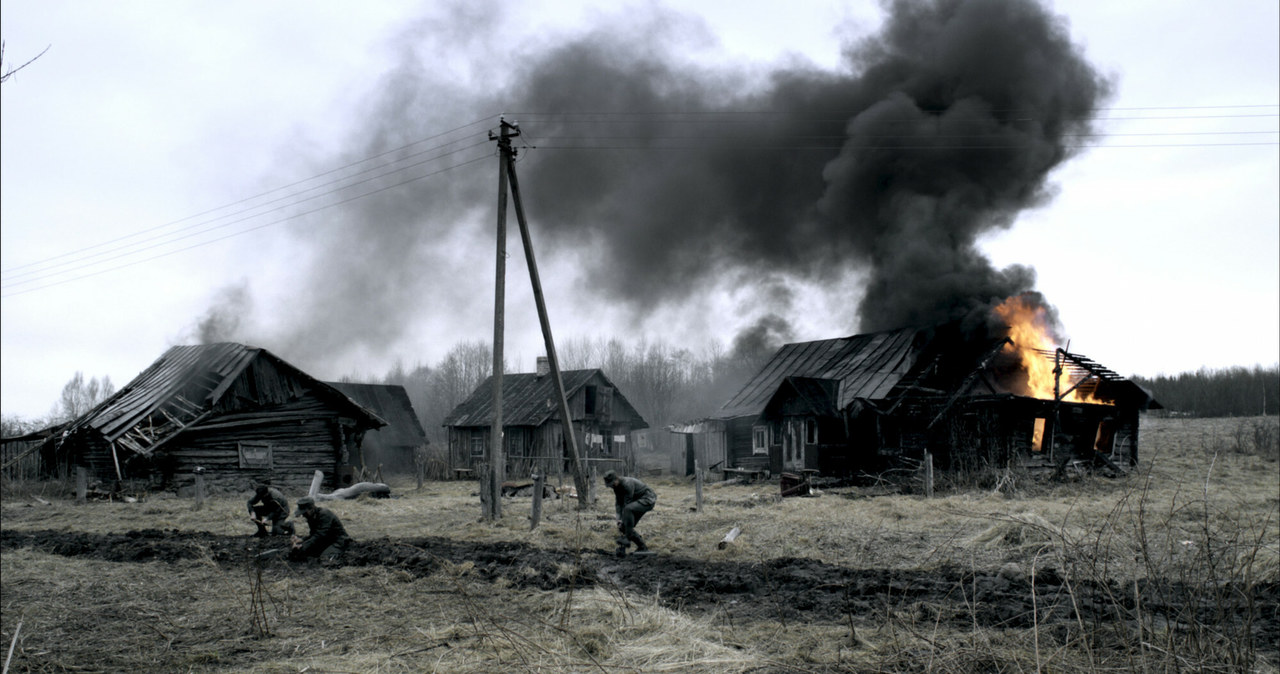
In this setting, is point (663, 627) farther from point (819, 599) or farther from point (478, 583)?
point (478, 583)

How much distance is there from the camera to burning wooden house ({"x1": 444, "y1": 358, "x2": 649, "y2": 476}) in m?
34.0

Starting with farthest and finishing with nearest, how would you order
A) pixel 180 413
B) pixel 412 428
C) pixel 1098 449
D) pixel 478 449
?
pixel 412 428 < pixel 478 449 < pixel 1098 449 < pixel 180 413

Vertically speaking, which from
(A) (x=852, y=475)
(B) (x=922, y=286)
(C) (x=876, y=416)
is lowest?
(A) (x=852, y=475)

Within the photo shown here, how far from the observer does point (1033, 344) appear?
2500cm

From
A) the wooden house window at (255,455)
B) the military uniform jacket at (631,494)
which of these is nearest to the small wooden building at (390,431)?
the wooden house window at (255,455)

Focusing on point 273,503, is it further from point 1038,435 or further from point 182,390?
point 1038,435

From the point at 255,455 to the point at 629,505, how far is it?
1675 cm

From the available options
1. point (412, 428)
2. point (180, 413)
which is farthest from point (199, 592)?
point (412, 428)

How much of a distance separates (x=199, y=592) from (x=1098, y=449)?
26.1 m

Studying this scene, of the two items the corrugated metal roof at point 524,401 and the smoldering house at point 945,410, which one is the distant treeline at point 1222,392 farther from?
the corrugated metal roof at point 524,401

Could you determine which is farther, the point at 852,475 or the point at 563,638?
the point at 852,475

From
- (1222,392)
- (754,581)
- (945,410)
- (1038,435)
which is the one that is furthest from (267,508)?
(1222,392)

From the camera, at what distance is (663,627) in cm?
705

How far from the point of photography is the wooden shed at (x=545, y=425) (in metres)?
34.0
